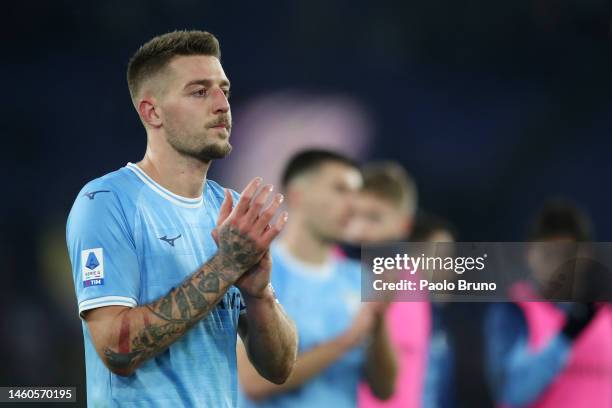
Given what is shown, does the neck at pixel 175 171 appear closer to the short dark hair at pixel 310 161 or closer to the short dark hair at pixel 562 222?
the short dark hair at pixel 310 161

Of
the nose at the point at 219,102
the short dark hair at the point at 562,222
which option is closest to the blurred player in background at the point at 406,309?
the short dark hair at the point at 562,222

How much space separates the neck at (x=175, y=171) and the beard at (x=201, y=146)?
0.06 ft

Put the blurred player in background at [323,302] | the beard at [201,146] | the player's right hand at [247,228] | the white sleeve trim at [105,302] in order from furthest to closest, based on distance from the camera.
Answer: the blurred player in background at [323,302]
the beard at [201,146]
the white sleeve trim at [105,302]
the player's right hand at [247,228]

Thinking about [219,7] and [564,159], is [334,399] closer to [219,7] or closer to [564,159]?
[564,159]

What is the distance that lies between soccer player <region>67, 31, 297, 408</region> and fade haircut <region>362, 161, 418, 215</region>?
1.04 m

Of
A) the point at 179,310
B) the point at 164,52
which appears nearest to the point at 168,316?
the point at 179,310

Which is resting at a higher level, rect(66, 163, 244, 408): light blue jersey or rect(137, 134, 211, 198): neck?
rect(137, 134, 211, 198): neck

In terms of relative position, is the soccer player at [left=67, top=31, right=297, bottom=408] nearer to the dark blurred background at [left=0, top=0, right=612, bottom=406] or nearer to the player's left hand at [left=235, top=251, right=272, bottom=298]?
the player's left hand at [left=235, top=251, right=272, bottom=298]

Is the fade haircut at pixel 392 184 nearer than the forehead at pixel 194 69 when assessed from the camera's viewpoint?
No

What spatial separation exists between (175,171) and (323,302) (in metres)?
1.23

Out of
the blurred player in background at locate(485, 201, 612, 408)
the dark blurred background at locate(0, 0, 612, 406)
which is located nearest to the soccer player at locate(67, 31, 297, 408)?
the dark blurred background at locate(0, 0, 612, 406)

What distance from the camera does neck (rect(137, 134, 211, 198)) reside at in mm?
2314

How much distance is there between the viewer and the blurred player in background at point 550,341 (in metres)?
3.34

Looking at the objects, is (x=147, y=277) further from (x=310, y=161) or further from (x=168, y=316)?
(x=310, y=161)
